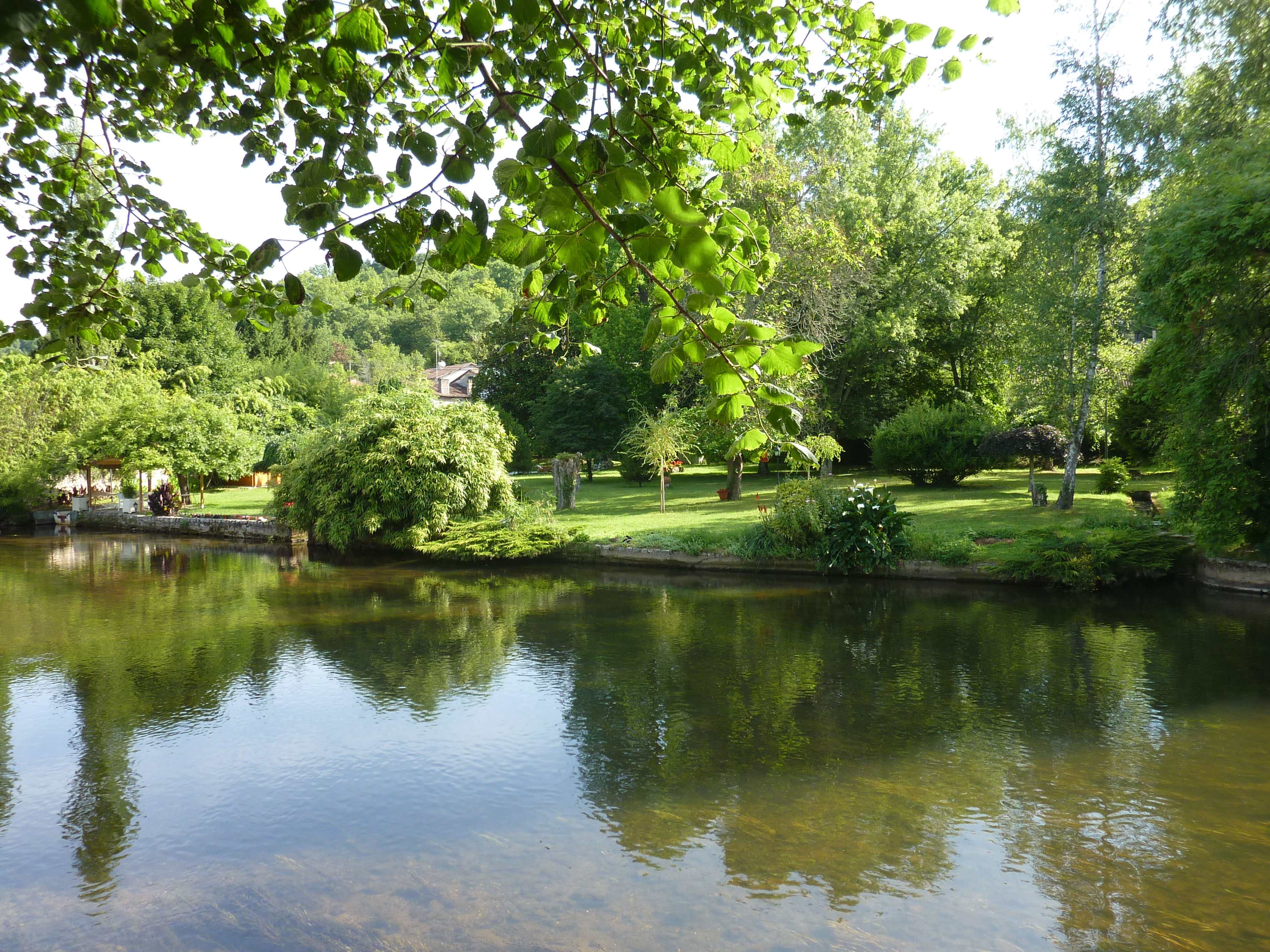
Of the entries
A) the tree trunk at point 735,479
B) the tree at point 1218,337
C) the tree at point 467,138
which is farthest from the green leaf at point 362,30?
the tree trunk at point 735,479

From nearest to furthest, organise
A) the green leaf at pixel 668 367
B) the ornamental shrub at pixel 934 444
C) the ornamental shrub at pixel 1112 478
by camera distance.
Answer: the green leaf at pixel 668 367
the ornamental shrub at pixel 1112 478
the ornamental shrub at pixel 934 444

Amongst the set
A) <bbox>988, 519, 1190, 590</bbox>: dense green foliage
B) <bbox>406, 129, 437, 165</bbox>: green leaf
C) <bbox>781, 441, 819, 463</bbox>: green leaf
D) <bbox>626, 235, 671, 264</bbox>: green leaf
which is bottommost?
<bbox>988, 519, 1190, 590</bbox>: dense green foliage

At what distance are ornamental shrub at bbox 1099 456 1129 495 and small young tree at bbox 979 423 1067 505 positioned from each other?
3.56 ft

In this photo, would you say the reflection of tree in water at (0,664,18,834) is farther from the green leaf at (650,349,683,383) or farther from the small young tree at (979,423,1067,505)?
the small young tree at (979,423,1067,505)

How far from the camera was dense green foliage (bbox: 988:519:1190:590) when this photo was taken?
1305cm

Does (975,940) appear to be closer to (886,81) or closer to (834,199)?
(886,81)

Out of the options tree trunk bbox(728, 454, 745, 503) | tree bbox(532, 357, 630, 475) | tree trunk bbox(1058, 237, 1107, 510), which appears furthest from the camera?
tree bbox(532, 357, 630, 475)

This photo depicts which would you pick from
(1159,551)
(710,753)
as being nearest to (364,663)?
(710,753)

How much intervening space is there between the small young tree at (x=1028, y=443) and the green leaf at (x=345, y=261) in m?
21.5

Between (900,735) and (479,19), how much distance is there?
6785 millimetres

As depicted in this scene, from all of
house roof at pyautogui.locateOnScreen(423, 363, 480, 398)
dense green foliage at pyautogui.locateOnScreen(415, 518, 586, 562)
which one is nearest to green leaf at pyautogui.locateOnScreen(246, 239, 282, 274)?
dense green foliage at pyautogui.locateOnScreen(415, 518, 586, 562)

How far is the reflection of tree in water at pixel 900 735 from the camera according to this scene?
535 cm

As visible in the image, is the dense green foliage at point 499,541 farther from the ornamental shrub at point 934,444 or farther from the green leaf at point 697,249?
the green leaf at point 697,249

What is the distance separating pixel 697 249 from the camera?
6.37 ft
